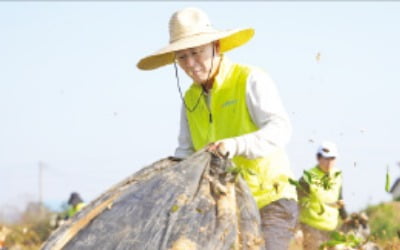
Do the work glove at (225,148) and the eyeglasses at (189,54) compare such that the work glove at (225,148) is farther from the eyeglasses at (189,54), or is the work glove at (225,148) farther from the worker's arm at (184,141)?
the worker's arm at (184,141)

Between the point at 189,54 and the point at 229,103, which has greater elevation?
the point at 189,54

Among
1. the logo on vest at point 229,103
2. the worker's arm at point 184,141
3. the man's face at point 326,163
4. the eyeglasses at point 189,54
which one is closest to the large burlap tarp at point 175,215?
the logo on vest at point 229,103

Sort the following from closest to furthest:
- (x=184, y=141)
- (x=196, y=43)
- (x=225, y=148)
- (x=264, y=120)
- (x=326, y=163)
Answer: (x=225, y=148) < (x=264, y=120) < (x=196, y=43) < (x=184, y=141) < (x=326, y=163)

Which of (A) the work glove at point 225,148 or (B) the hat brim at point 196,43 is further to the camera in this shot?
(B) the hat brim at point 196,43

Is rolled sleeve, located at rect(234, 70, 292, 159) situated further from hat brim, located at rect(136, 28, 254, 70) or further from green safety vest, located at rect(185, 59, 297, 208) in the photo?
hat brim, located at rect(136, 28, 254, 70)

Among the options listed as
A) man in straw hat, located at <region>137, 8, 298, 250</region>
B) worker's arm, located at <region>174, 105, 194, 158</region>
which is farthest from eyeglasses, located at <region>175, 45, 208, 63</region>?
worker's arm, located at <region>174, 105, 194, 158</region>

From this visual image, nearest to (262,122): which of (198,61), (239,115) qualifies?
(239,115)

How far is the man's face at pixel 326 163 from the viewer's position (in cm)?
1123

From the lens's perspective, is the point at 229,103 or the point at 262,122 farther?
the point at 229,103

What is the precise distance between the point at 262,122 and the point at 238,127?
0.82 ft

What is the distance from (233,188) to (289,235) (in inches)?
23.8

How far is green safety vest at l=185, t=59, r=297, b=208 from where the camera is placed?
5.63 metres

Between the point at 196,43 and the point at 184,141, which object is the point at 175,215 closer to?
the point at 196,43

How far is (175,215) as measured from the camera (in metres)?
5.01
